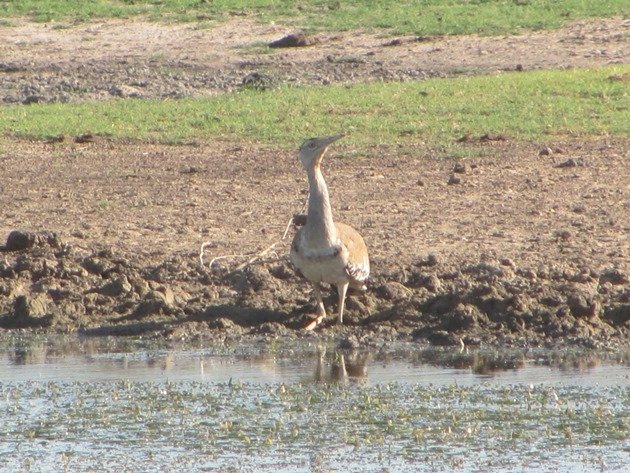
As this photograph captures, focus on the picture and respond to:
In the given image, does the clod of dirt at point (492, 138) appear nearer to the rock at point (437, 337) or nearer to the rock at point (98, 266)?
the rock at point (98, 266)

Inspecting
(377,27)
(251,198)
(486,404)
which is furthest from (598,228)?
(377,27)

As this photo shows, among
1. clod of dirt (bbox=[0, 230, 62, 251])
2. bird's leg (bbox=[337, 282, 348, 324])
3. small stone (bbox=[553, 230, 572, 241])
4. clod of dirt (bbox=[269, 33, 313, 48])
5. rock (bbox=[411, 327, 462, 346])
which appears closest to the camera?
rock (bbox=[411, 327, 462, 346])

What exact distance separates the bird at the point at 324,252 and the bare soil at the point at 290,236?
272mm

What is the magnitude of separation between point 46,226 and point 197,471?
5049 millimetres

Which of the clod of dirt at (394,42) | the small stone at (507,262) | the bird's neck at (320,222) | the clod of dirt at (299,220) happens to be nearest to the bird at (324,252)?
the bird's neck at (320,222)

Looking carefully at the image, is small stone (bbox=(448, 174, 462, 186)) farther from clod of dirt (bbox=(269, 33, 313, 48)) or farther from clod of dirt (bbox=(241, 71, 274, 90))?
clod of dirt (bbox=(269, 33, 313, 48))

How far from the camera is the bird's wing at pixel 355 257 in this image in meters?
8.61

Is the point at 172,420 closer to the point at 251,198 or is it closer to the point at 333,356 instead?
the point at 333,356

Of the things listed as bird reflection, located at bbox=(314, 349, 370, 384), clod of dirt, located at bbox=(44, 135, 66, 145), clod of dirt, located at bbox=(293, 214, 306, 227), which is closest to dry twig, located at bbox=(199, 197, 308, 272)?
clod of dirt, located at bbox=(293, 214, 306, 227)

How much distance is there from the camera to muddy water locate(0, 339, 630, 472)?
21.0 feet

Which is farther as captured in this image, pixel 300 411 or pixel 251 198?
pixel 251 198

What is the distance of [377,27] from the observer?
2220 centimetres

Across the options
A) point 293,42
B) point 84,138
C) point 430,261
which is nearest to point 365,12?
point 293,42

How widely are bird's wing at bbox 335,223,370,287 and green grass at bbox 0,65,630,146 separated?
16.7 ft
